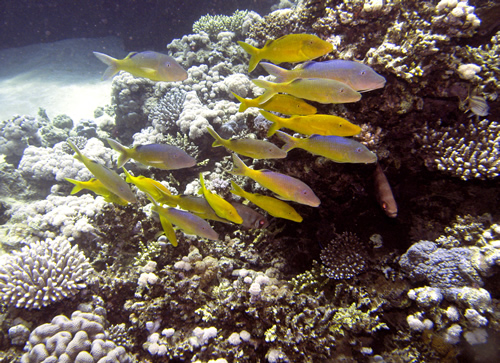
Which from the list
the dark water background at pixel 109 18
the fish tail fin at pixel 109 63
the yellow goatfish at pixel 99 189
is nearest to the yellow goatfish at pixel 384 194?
the yellow goatfish at pixel 99 189

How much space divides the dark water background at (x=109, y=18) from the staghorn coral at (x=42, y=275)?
15140mm

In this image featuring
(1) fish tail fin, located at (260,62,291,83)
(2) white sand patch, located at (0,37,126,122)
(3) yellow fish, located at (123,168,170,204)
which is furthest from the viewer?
(2) white sand patch, located at (0,37,126,122)

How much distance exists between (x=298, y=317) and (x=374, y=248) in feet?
5.16

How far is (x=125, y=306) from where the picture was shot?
3.56m

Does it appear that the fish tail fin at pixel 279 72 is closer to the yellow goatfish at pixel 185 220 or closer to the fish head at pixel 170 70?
the fish head at pixel 170 70

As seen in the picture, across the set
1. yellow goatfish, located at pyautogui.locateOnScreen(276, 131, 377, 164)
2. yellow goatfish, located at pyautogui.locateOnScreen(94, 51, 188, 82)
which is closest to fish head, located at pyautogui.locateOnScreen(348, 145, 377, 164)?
yellow goatfish, located at pyautogui.locateOnScreen(276, 131, 377, 164)

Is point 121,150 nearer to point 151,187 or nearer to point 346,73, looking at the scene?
point 151,187

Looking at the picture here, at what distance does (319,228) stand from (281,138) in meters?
1.63

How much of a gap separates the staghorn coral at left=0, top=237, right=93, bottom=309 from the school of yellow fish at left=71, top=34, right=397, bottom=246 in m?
1.27

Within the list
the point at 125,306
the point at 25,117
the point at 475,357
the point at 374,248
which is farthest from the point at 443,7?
the point at 25,117

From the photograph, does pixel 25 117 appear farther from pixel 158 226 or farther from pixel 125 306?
pixel 125 306

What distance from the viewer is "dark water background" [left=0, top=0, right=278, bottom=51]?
48.0 feet

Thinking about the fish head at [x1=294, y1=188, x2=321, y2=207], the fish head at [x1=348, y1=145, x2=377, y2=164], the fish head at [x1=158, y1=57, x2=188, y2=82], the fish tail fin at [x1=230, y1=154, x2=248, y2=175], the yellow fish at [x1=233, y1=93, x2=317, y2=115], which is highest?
the fish head at [x1=158, y1=57, x2=188, y2=82]

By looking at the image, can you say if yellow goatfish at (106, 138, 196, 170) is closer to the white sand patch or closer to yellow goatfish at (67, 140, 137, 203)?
yellow goatfish at (67, 140, 137, 203)
